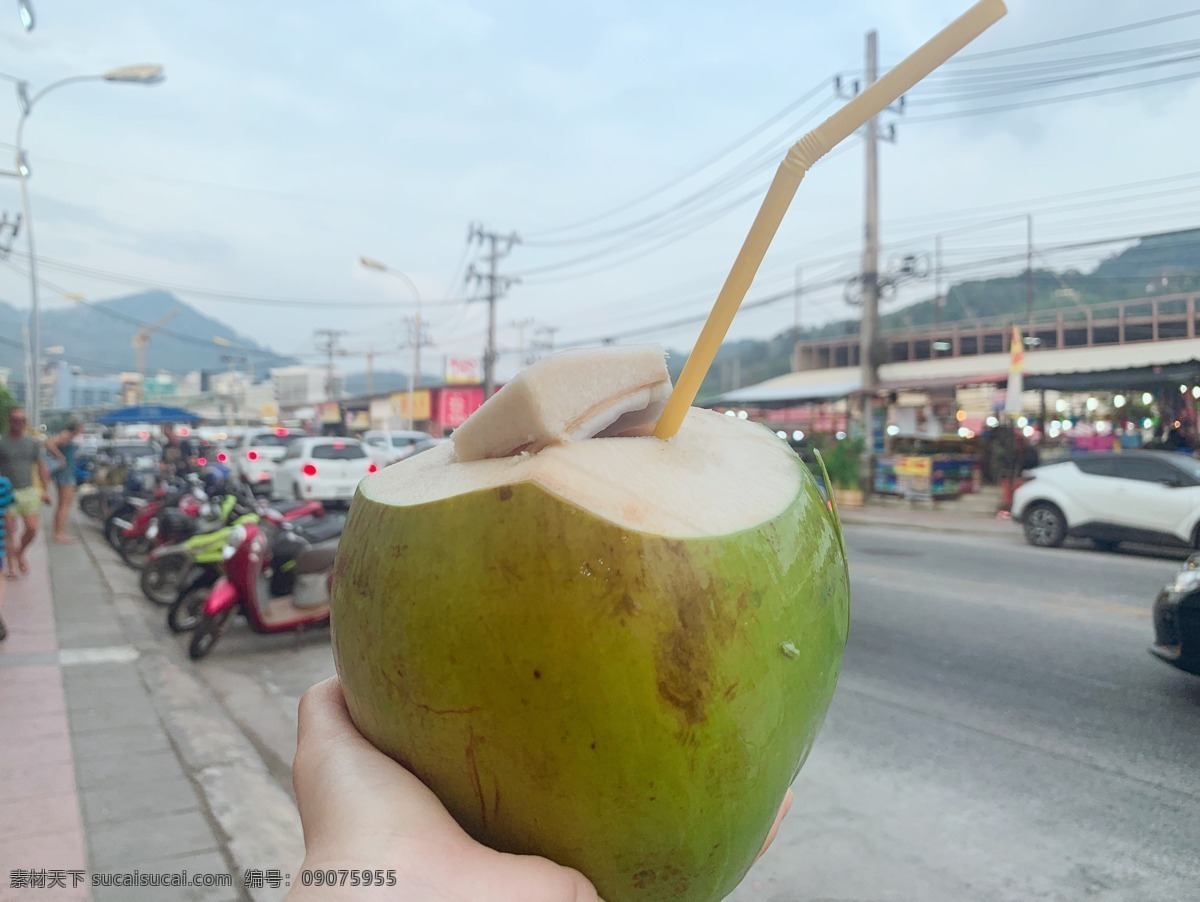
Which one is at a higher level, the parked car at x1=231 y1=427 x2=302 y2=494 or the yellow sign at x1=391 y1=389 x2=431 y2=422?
the yellow sign at x1=391 y1=389 x2=431 y2=422

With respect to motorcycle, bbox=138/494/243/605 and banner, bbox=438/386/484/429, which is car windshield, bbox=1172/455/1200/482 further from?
banner, bbox=438/386/484/429

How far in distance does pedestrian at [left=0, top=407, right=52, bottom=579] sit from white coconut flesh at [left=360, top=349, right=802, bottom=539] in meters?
7.62

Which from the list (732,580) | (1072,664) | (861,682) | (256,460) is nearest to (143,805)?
(732,580)

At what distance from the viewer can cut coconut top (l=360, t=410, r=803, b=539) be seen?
31.3 inches

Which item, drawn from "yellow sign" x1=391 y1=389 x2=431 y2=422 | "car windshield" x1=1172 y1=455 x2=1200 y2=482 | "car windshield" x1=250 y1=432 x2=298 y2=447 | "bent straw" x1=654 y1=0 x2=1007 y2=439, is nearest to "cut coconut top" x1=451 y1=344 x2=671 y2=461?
"bent straw" x1=654 y1=0 x2=1007 y2=439

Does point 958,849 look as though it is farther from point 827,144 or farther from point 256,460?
point 256,460

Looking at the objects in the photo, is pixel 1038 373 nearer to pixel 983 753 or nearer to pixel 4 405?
pixel 983 753

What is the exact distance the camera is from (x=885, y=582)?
24.2 ft

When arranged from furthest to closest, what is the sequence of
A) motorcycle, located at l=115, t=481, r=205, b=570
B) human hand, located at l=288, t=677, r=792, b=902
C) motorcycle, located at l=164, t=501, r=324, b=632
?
motorcycle, located at l=115, t=481, r=205, b=570
motorcycle, located at l=164, t=501, r=324, b=632
human hand, located at l=288, t=677, r=792, b=902

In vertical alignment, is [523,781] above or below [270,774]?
above

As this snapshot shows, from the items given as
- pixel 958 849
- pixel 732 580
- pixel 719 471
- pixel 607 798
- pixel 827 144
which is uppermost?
pixel 827 144

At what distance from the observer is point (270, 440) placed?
682 inches

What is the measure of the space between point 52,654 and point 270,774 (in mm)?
2404

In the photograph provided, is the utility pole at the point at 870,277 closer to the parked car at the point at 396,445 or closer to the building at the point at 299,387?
the parked car at the point at 396,445
